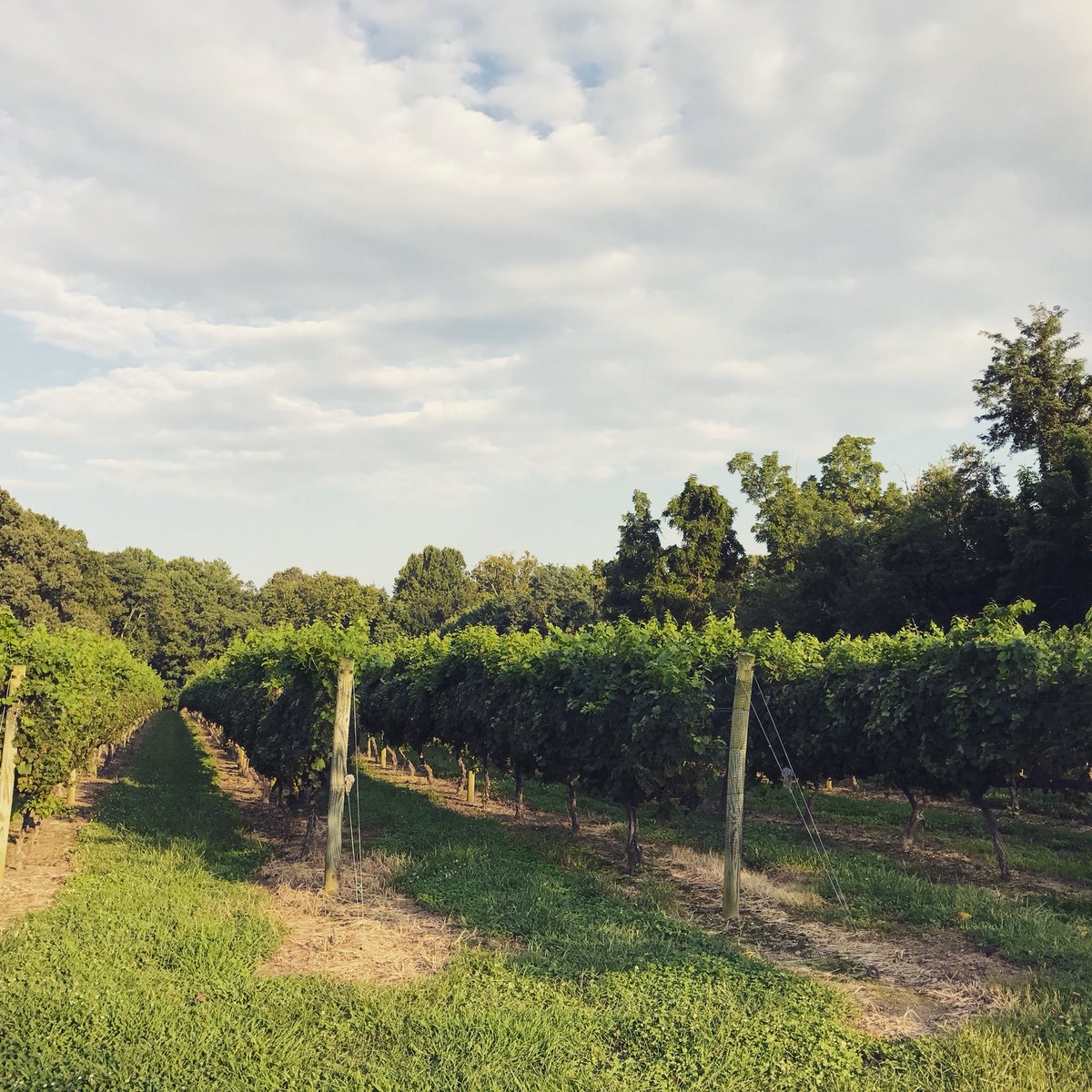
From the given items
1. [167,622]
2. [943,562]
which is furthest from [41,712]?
[167,622]

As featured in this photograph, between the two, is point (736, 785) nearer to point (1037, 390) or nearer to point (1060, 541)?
point (1060, 541)

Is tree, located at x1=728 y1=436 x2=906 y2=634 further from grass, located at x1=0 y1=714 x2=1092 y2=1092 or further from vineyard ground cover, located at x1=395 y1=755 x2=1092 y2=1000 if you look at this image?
grass, located at x1=0 y1=714 x2=1092 y2=1092

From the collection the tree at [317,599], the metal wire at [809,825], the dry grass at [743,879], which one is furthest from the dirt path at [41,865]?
the tree at [317,599]

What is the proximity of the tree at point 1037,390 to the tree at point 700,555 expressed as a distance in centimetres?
1825

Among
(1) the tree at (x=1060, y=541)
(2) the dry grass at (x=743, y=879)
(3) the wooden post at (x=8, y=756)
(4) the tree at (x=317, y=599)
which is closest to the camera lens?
(2) the dry grass at (x=743, y=879)

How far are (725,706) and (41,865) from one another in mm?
11390

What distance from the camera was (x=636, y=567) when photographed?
52.6 metres

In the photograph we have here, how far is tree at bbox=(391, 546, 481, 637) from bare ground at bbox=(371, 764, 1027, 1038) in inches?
3619

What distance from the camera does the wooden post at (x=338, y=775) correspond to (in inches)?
461

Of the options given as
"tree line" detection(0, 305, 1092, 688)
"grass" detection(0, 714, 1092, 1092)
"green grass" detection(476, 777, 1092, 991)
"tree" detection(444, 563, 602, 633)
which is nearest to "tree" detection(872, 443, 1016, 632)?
"tree line" detection(0, 305, 1092, 688)

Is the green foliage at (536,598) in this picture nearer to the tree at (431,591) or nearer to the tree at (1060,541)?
the tree at (431,591)

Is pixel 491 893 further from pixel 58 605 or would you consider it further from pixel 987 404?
pixel 58 605

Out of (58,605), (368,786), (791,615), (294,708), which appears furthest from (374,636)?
(294,708)

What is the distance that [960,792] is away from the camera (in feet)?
47.2
